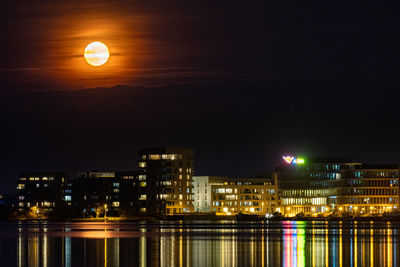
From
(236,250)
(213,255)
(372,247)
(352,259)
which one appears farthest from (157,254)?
(372,247)

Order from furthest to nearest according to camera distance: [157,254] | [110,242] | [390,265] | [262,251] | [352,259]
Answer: [110,242] → [262,251] → [157,254] → [352,259] → [390,265]

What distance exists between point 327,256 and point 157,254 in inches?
509

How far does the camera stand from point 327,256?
6206cm

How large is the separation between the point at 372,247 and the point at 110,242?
81.2 ft

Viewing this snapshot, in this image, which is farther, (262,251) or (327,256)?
(262,251)

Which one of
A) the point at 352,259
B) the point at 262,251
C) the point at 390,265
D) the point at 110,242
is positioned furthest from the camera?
the point at 110,242

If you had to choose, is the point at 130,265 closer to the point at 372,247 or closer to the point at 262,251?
the point at 262,251

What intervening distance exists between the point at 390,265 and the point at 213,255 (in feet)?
50.3

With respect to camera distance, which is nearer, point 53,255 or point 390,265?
point 390,265

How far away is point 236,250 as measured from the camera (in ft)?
228

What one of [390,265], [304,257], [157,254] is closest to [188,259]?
[157,254]

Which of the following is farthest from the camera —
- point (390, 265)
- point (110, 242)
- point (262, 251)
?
point (110, 242)

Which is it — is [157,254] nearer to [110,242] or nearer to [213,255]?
[213,255]

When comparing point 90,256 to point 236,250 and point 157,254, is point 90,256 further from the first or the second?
point 236,250
